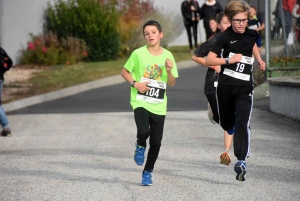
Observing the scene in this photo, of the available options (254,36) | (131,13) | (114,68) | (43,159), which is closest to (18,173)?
(43,159)

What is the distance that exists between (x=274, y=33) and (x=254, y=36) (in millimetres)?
8278

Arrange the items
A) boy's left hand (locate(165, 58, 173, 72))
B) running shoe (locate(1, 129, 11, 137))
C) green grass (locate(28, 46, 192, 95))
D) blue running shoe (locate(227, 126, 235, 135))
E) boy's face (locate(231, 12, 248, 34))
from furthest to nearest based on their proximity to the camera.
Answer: green grass (locate(28, 46, 192, 95))
running shoe (locate(1, 129, 11, 137))
blue running shoe (locate(227, 126, 235, 135))
boy's face (locate(231, 12, 248, 34))
boy's left hand (locate(165, 58, 173, 72))

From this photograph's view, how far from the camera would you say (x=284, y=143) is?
11.3 m

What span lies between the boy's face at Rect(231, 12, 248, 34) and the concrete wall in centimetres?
505

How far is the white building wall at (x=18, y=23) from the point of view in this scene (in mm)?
25812

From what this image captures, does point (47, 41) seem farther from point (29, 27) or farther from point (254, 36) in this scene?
point (254, 36)

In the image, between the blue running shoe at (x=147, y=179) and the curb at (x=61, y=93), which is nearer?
the blue running shoe at (x=147, y=179)

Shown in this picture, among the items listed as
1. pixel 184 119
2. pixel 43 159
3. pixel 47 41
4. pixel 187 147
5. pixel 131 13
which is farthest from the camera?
pixel 131 13

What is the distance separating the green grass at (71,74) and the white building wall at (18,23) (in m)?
1.86

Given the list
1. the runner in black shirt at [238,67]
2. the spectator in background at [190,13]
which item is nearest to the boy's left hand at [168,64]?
the runner in black shirt at [238,67]

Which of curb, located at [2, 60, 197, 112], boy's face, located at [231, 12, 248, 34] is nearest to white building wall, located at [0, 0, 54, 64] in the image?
curb, located at [2, 60, 197, 112]

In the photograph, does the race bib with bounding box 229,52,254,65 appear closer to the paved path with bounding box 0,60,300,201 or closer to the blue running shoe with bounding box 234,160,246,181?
the blue running shoe with bounding box 234,160,246,181

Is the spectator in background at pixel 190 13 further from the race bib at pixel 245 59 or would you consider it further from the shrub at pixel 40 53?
the race bib at pixel 245 59

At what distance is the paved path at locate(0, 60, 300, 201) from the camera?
8.05 meters
